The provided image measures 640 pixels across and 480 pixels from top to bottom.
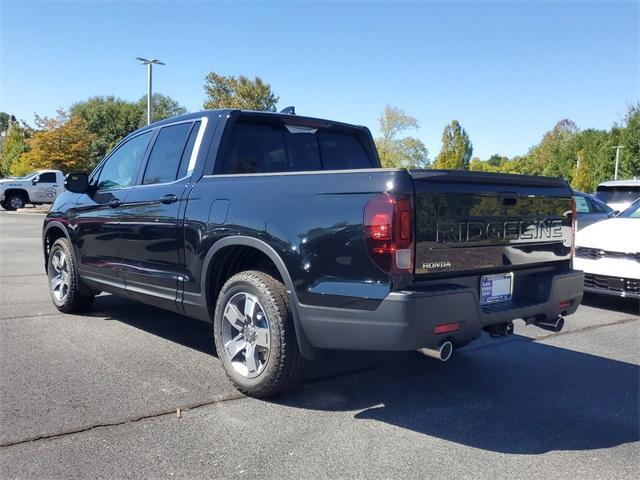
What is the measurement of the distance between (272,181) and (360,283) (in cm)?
94

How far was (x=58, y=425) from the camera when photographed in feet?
10.8

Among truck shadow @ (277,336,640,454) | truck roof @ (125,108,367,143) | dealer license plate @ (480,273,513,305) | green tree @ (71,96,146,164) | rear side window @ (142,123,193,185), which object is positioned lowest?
truck shadow @ (277,336,640,454)

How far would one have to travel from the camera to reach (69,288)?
593cm

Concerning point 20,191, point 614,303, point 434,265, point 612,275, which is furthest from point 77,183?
point 20,191

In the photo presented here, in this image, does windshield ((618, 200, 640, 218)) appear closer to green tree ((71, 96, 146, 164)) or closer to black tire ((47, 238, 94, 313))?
black tire ((47, 238, 94, 313))

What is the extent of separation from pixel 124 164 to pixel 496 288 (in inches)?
143

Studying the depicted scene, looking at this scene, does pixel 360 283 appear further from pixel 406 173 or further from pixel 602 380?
pixel 602 380

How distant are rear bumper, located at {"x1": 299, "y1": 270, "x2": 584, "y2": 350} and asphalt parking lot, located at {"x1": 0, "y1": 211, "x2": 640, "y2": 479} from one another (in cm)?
57

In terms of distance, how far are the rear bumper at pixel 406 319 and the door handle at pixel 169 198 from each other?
1.57 meters

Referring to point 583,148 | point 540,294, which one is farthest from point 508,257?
point 583,148

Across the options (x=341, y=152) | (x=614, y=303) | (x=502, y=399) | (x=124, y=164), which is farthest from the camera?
(x=614, y=303)

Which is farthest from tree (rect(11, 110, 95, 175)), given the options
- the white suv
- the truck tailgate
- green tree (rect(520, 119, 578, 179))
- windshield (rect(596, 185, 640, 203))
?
green tree (rect(520, 119, 578, 179))

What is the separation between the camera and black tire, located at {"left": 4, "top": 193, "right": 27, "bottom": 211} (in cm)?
2789

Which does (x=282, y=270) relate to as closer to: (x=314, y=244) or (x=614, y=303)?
(x=314, y=244)
